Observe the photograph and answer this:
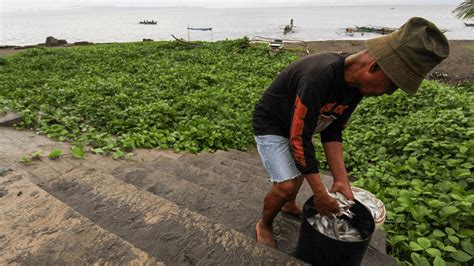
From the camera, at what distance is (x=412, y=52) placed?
6.27ft

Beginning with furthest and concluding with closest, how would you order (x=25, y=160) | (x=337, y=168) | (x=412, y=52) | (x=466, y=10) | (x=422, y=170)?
(x=466, y=10)
(x=422, y=170)
(x=25, y=160)
(x=337, y=168)
(x=412, y=52)

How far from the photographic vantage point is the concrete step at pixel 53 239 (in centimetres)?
178

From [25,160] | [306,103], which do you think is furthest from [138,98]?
[306,103]

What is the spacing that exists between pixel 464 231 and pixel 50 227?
Answer: 130 inches

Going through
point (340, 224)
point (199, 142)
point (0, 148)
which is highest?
point (340, 224)

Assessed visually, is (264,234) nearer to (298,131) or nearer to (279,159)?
(279,159)

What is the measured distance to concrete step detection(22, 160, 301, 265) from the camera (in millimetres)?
2146

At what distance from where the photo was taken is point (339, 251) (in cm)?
210

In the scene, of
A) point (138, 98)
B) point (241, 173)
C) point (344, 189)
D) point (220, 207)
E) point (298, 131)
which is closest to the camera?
point (298, 131)

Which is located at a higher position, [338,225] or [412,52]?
[412,52]

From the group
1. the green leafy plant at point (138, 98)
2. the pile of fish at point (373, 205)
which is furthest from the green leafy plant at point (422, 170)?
the green leafy plant at point (138, 98)

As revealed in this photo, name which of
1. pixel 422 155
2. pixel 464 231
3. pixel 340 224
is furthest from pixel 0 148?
pixel 422 155

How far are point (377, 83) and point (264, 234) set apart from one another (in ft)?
4.94

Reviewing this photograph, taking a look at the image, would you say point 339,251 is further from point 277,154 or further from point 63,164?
point 63,164
